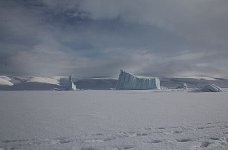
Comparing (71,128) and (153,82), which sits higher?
(153,82)

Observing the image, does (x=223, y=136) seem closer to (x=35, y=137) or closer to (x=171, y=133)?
(x=171, y=133)

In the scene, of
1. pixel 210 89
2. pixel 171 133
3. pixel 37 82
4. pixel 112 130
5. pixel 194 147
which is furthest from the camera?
pixel 37 82

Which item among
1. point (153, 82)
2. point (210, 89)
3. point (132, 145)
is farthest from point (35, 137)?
point (153, 82)

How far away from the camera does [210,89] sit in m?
29.1

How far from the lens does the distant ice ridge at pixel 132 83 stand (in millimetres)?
44219

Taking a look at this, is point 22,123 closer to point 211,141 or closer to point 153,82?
point 211,141

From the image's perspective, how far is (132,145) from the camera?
3.96 m

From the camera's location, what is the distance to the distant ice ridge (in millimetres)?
44219

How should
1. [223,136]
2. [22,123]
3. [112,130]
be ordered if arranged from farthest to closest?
[22,123], [112,130], [223,136]

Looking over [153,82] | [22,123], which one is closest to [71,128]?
[22,123]

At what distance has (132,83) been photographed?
146 feet

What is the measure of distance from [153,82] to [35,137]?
43173mm

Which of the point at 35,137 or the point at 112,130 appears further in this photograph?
the point at 112,130

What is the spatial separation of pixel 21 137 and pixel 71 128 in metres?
1.20
